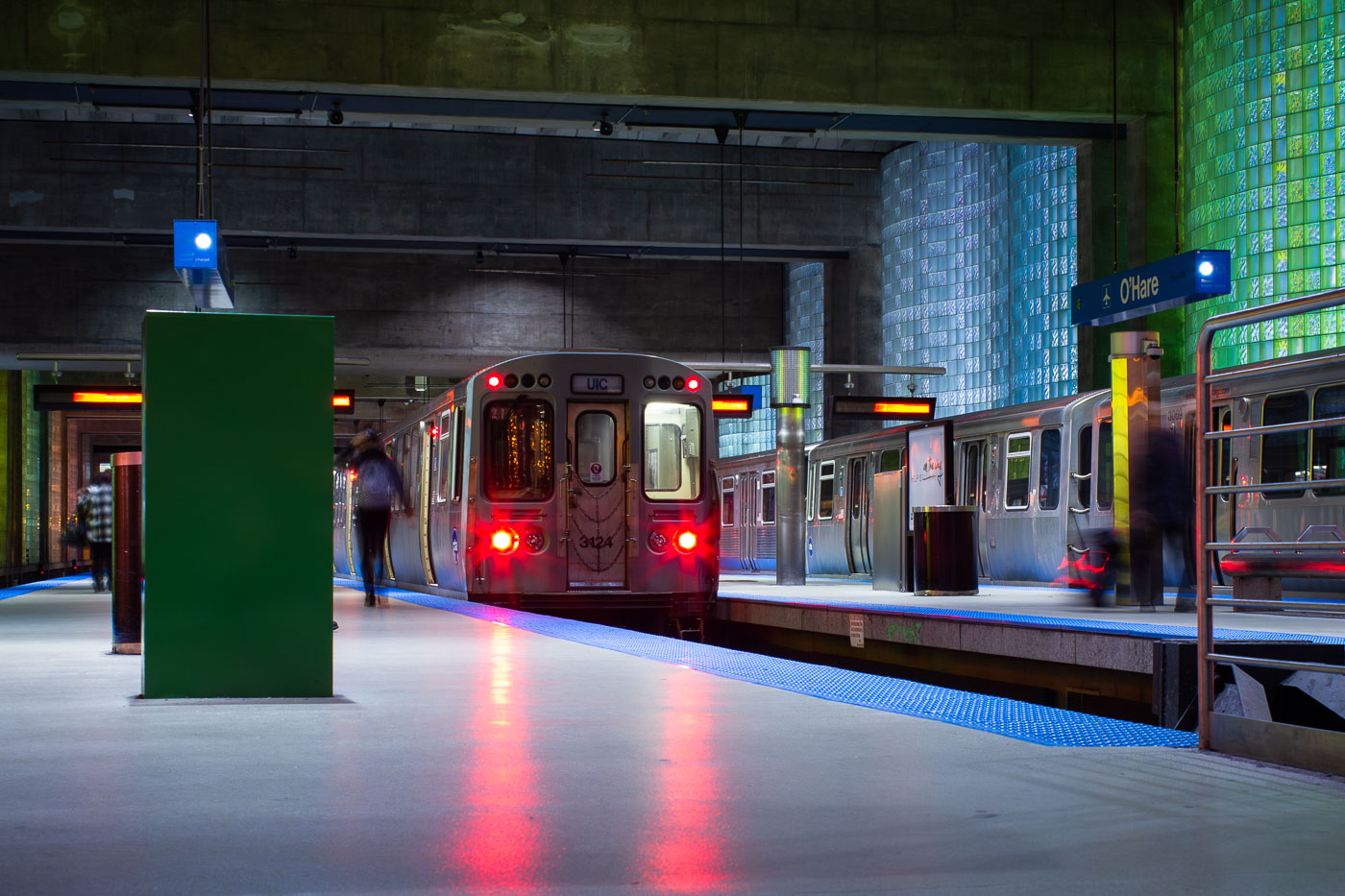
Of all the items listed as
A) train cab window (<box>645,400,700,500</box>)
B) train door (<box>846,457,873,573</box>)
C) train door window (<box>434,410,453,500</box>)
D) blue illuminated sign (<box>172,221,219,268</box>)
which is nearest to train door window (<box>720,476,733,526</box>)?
train door (<box>846,457,873,573</box>)

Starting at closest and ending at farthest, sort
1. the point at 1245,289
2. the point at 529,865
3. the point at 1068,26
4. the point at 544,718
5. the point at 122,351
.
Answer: the point at 529,865 → the point at 544,718 → the point at 1068,26 → the point at 1245,289 → the point at 122,351

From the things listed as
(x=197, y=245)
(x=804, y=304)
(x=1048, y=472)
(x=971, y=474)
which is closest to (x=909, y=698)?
(x=197, y=245)

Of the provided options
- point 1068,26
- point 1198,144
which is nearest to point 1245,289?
point 1198,144

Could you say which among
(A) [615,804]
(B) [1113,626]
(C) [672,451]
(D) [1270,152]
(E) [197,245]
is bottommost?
(B) [1113,626]

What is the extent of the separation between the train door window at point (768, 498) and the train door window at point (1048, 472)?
41.2ft

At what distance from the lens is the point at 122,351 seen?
30062 millimetres

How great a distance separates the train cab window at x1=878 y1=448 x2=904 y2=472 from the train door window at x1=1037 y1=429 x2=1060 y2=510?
4.49 meters

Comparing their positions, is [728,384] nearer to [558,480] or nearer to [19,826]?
[558,480]

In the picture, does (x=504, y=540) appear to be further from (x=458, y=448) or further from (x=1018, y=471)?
(x=1018, y=471)

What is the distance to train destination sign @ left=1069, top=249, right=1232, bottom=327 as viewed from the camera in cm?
1436

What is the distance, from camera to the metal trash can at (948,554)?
16.9 m

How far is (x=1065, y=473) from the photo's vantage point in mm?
19234

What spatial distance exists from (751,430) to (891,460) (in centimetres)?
1745

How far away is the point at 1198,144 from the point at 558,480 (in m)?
13.4
